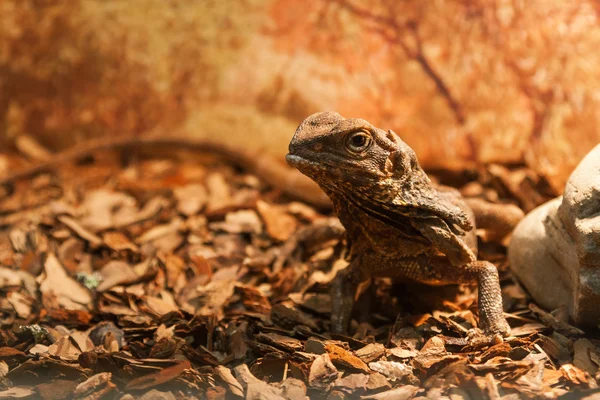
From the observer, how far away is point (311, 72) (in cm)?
533

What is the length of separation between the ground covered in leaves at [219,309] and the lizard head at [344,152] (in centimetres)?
89

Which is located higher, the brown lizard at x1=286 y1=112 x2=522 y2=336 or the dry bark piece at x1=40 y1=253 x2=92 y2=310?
the brown lizard at x1=286 y1=112 x2=522 y2=336

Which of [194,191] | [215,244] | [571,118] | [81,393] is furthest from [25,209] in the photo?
[571,118]

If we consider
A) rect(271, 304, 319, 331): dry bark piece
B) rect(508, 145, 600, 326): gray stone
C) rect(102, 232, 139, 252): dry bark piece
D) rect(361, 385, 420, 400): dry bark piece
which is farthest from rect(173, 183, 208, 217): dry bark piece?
rect(361, 385, 420, 400): dry bark piece

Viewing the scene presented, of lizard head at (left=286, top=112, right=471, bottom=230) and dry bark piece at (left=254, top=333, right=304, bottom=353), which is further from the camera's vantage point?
dry bark piece at (left=254, top=333, right=304, bottom=353)

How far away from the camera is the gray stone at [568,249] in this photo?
9.76ft

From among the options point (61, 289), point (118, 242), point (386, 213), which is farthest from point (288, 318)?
point (118, 242)

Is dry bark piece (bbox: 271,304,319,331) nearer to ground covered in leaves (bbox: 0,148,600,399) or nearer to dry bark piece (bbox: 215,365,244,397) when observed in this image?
ground covered in leaves (bbox: 0,148,600,399)

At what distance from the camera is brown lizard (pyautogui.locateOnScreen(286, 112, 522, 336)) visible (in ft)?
10.0

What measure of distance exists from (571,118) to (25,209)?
14.7 feet

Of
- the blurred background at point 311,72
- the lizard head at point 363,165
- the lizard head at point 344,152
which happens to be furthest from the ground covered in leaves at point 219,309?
the lizard head at point 344,152

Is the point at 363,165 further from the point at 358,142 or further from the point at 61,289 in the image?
the point at 61,289

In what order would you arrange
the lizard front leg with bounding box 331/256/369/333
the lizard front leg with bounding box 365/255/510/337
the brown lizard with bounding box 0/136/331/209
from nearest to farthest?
1. the lizard front leg with bounding box 365/255/510/337
2. the lizard front leg with bounding box 331/256/369/333
3. the brown lizard with bounding box 0/136/331/209

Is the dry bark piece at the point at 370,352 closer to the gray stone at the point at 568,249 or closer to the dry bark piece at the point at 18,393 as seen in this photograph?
the gray stone at the point at 568,249
